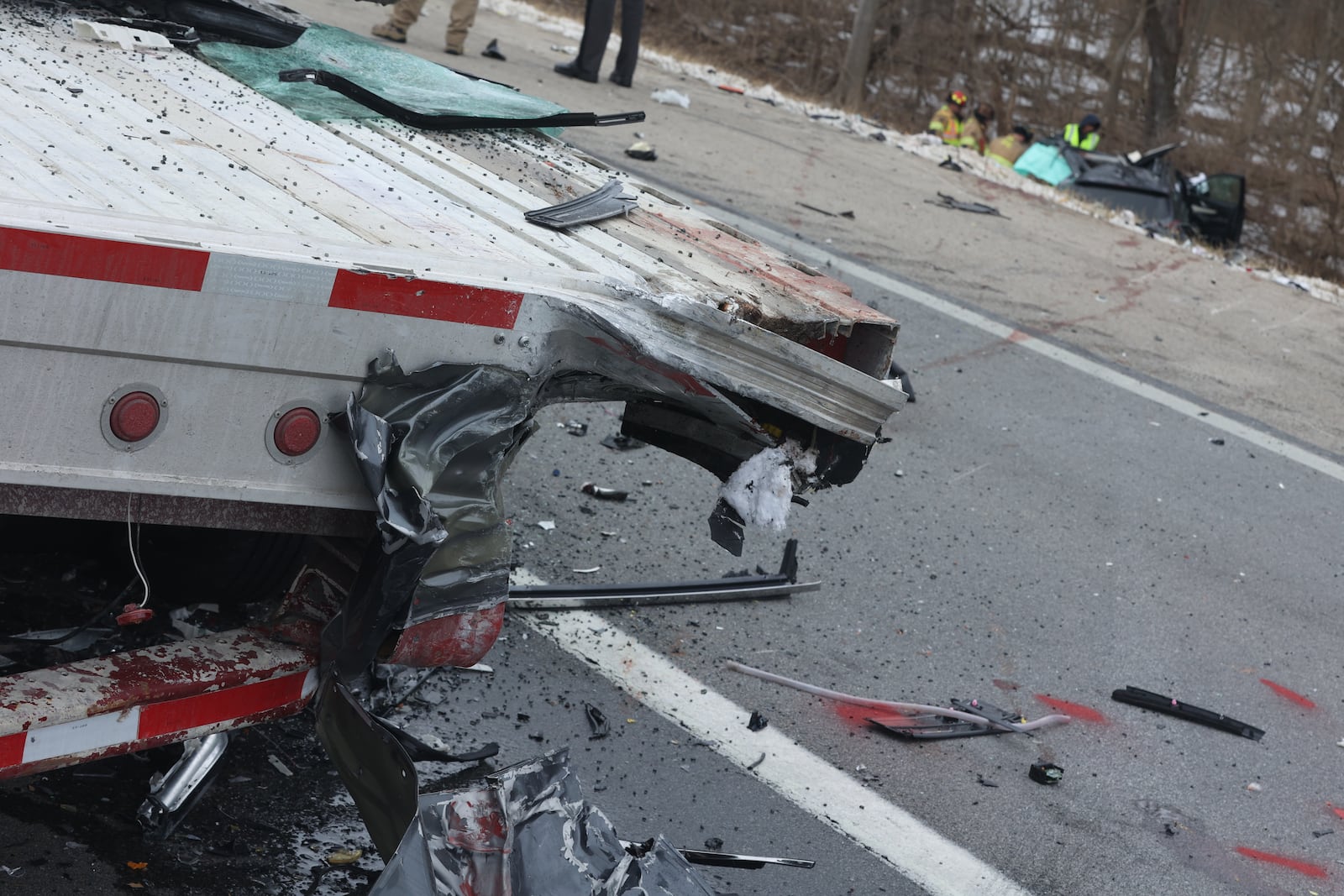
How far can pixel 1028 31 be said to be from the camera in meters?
21.2

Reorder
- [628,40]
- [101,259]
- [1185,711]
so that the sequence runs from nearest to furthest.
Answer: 1. [101,259]
2. [1185,711]
3. [628,40]

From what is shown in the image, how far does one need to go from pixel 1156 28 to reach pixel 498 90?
18329mm

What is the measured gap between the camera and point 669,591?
4.19 metres

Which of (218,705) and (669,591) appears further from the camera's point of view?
(669,591)

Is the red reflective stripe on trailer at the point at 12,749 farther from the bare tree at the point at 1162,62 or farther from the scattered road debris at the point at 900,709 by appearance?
the bare tree at the point at 1162,62

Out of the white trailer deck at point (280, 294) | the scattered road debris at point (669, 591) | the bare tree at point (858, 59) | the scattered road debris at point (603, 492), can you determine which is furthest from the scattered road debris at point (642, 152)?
the bare tree at point (858, 59)

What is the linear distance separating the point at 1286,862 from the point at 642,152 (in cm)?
719

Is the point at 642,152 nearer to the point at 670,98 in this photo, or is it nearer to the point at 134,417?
the point at 670,98

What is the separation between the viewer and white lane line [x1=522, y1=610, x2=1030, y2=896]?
3.21 meters

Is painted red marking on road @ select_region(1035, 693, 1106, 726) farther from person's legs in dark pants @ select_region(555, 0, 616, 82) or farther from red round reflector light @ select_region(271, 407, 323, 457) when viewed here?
person's legs in dark pants @ select_region(555, 0, 616, 82)

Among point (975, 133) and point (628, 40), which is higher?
point (975, 133)

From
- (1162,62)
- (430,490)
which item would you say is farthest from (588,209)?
(1162,62)

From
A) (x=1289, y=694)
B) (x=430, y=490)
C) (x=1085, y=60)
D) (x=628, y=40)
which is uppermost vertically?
(x=1085, y=60)

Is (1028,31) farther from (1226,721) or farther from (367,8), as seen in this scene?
(1226,721)
